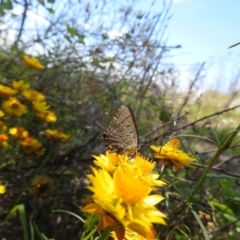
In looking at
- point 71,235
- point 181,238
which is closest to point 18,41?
point 71,235

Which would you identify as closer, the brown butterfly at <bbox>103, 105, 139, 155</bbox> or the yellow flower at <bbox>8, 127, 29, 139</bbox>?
the brown butterfly at <bbox>103, 105, 139, 155</bbox>

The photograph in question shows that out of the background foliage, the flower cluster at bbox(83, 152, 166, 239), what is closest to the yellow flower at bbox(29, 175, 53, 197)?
the background foliage

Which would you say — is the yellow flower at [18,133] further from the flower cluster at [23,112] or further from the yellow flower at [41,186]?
the yellow flower at [41,186]

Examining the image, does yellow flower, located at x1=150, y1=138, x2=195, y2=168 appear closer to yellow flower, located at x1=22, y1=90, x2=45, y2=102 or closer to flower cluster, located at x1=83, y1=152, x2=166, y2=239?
flower cluster, located at x1=83, y1=152, x2=166, y2=239

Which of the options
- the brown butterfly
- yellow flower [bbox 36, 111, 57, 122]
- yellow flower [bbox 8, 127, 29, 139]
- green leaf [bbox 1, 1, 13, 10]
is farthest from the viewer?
green leaf [bbox 1, 1, 13, 10]

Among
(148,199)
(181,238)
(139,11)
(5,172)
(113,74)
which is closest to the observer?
(148,199)

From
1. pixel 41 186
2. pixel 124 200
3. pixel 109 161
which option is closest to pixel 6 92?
pixel 41 186

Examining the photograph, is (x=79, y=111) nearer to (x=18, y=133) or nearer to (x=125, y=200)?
(x=18, y=133)

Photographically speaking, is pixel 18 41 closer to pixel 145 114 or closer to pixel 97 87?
pixel 97 87

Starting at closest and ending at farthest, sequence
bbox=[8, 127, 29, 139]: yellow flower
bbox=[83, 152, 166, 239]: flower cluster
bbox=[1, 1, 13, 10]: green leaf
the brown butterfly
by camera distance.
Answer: bbox=[83, 152, 166, 239]: flower cluster < the brown butterfly < bbox=[8, 127, 29, 139]: yellow flower < bbox=[1, 1, 13, 10]: green leaf
